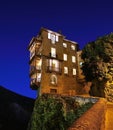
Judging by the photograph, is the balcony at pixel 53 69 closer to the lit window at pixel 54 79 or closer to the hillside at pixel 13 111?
the lit window at pixel 54 79

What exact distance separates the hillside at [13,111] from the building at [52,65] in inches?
189

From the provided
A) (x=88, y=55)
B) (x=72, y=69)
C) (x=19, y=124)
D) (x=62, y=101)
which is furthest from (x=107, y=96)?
(x=72, y=69)

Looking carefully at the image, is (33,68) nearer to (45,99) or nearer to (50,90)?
(50,90)

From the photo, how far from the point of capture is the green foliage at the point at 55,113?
1781 centimetres

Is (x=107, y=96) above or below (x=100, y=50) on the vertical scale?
below

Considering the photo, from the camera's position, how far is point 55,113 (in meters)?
19.2

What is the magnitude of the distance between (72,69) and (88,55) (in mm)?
32226

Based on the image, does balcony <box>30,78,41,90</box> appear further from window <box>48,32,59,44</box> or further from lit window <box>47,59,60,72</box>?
window <box>48,32,59,44</box>

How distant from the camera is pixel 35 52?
51.9m

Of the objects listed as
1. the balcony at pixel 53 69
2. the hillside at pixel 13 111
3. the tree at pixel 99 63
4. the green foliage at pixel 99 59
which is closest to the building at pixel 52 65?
the balcony at pixel 53 69

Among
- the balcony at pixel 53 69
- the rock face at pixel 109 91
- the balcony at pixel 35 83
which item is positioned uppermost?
the balcony at pixel 53 69

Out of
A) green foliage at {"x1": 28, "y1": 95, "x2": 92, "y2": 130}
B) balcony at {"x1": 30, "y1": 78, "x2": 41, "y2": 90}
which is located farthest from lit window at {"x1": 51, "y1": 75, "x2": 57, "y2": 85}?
green foliage at {"x1": 28, "y1": 95, "x2": 92, "y2": 130}

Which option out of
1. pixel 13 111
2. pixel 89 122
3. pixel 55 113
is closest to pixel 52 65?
pixel 13 111

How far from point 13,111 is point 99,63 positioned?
2896 cm
